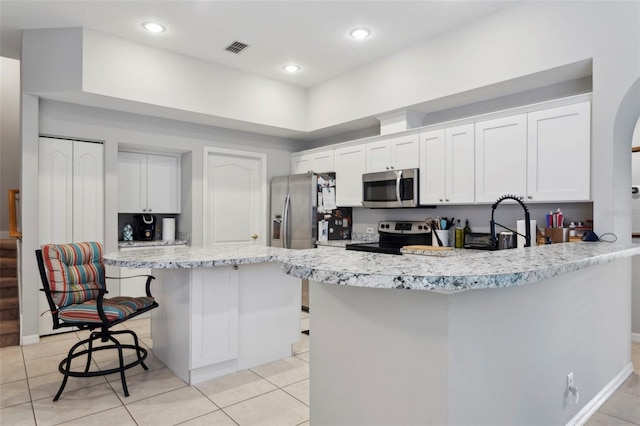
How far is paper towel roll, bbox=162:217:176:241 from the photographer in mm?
5055

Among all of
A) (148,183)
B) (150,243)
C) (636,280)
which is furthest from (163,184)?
(636,280)

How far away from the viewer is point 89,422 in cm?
218

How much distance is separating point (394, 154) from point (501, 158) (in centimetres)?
121

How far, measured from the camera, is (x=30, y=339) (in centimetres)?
362

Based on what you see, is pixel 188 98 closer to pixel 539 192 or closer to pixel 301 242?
pixel 301 242

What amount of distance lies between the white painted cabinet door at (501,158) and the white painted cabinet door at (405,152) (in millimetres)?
672

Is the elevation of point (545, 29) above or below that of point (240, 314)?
above

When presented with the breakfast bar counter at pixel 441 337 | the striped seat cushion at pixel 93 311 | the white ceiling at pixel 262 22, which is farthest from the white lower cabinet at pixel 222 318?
the white ceiling at pixel 262 22

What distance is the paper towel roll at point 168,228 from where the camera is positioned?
16.6ft

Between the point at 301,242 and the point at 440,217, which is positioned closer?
the point at 440,217

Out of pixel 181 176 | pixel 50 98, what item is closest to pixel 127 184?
pixel 181 176

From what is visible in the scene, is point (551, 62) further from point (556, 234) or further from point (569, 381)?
point (569, 381)

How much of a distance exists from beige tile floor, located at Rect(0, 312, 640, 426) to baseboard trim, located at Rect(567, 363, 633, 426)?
31 millimetres

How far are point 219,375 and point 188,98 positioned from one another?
299 centimetres
